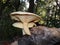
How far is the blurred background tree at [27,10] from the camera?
315cm

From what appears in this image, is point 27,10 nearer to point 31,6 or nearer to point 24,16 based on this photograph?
point 31,6

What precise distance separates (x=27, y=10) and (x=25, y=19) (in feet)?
4.69

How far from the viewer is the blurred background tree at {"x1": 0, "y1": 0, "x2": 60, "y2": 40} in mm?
3151

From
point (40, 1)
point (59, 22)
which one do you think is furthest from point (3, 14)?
point (59, 22)

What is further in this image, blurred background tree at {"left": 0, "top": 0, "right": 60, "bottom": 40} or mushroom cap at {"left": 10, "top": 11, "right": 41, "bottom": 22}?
blurred background tree at {"left": 0, "top": 0, "right": 60, "bottom": 40}

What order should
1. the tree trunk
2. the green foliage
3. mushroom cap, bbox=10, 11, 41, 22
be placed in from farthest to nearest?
the tree trunk < the green foliage < mushroom cap, bbox=10, 11, 41, 22

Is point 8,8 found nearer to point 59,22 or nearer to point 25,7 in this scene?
point 25,7

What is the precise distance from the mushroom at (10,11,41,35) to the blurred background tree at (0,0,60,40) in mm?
1075

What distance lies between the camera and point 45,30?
195 centimetres

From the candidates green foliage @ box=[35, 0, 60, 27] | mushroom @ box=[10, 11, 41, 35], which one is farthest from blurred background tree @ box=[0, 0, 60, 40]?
mushroom @ box=[10, 11, 41, 35]

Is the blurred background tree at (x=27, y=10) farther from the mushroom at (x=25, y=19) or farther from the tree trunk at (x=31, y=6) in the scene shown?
the mushroom at (x=25, y=19)

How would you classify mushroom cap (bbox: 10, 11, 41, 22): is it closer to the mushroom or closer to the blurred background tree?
the mushroom

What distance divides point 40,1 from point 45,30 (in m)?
1.32

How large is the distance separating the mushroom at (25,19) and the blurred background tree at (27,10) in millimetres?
1075
